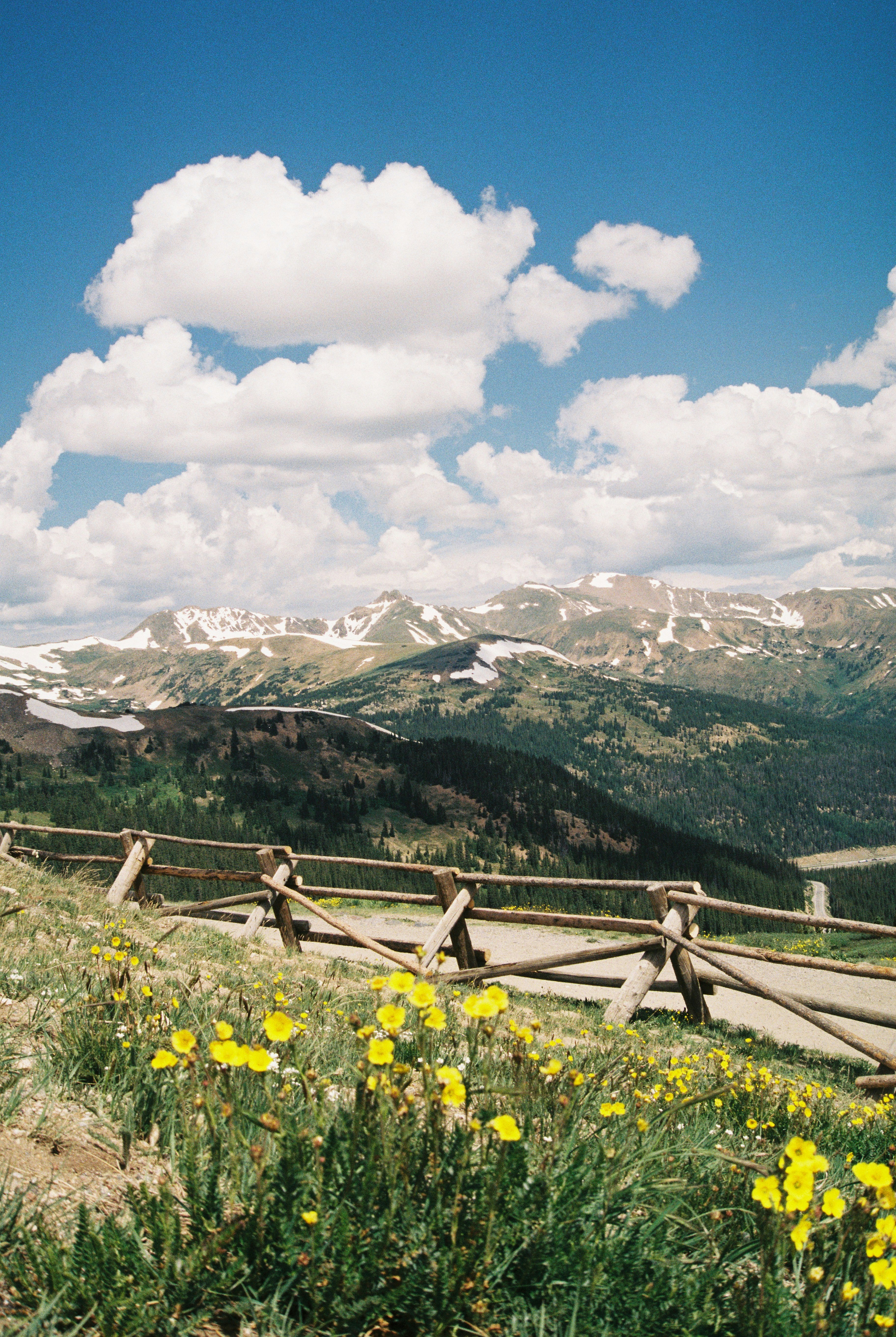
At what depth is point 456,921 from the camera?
11.7 meters

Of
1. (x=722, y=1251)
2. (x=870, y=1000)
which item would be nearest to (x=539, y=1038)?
(x=722, y=1251)

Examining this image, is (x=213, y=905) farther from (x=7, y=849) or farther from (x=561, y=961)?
(x=7, y=849)

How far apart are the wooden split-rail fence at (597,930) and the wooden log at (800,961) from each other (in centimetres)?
3

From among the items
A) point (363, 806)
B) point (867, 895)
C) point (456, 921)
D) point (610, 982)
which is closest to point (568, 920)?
point (456, 921)

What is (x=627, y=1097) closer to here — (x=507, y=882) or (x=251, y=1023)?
(x=251, y=1023)

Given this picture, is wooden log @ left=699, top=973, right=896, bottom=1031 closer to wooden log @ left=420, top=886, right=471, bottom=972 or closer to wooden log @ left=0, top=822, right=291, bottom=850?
wooden log @ left=420, top=886, right=471, bottom=972

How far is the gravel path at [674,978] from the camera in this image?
13.6 meters

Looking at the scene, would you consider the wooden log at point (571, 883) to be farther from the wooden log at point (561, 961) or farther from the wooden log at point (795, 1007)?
the wooden log at point (795, 1007)

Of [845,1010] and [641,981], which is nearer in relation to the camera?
[845,1010]

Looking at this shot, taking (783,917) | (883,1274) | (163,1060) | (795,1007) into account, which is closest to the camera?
(883,1274)

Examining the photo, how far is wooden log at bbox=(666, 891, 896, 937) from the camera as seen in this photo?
9.55 m

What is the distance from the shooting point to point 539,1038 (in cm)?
860

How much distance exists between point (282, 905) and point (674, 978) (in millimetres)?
9750

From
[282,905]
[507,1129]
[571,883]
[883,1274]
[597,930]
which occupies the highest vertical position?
[507,1129]
